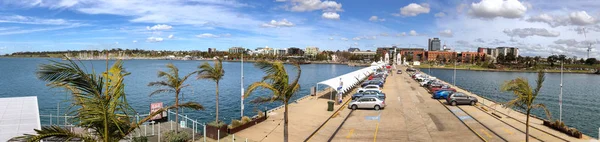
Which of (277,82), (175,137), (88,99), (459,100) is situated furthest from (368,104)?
(88,99)

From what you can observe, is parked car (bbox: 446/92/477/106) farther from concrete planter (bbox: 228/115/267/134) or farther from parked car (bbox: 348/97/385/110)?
concrete planter (bbox: 228/115/267/134)

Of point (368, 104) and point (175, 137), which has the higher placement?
point (368, 104)

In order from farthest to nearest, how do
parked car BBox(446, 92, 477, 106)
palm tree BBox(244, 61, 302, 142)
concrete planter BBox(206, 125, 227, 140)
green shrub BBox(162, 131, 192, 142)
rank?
1. parked car BBox(446, 92, 477, 106)
2. concrete planter BBox(206, 125, 227, 140)
3. green shrub BBox(162, 131, 192, 142)
4. palm tree BBox(244, 61, 302, 142)

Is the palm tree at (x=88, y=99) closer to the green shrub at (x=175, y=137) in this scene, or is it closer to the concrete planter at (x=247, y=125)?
the green shrub at (x=175, y=137)

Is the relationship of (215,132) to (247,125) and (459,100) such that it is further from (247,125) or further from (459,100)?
(459,100)

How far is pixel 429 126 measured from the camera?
966 inches

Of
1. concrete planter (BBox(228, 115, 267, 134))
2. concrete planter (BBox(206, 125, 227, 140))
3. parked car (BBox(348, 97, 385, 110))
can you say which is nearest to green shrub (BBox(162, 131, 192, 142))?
concrete planter (BBox(206, 125, 227, 140))

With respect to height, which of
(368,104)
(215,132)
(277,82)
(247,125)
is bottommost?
(247,125)

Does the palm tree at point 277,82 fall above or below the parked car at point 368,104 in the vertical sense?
above

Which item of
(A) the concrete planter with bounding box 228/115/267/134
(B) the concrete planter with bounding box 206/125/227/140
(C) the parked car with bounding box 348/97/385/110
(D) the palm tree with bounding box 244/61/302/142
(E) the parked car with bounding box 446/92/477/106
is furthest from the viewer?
(E) the parked car with bounding box 446/92/477/106

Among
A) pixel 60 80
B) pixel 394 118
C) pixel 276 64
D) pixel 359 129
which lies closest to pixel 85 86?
pixel 60 80

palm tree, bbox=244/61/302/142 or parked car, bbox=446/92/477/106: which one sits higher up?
palm tree, bbox=244/61/302/142

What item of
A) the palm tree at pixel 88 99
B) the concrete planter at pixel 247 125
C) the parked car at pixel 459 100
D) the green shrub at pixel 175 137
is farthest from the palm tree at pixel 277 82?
the parked car at pixel 459 100

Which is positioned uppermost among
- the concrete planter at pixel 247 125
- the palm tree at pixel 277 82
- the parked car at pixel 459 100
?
the palm tree at pixel 277 82
